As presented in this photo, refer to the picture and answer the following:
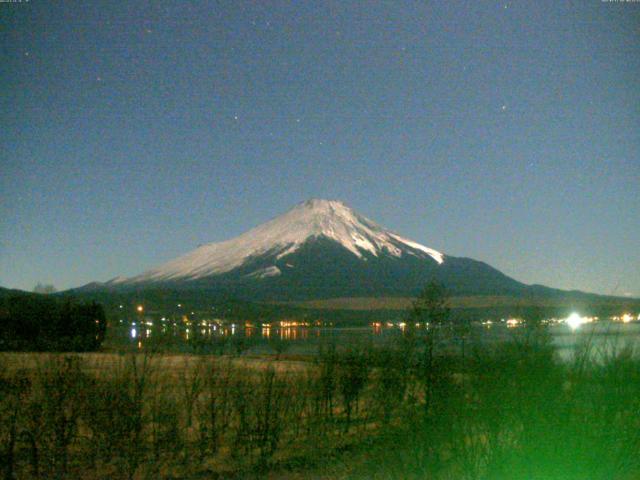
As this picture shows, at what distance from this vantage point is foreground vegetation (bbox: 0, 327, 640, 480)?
5121mm

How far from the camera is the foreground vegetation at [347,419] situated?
5121 mm

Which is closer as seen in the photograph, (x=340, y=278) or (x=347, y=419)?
(x=347, y=419)

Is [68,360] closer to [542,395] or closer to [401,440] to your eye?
[401,440]

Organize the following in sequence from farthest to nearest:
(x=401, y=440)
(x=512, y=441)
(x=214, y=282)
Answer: (x=214, y=282)
(x=401, y=440)
(x=512, y=441)

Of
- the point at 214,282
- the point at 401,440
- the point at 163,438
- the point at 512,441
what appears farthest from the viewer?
the point at 214,282

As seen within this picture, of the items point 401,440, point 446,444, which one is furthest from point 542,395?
point 401,440

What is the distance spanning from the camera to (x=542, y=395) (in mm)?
5254

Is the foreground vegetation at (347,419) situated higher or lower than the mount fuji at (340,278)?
lower

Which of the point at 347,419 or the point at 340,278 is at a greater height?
the point at 340,278

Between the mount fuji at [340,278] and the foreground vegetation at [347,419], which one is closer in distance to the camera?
the foreground vegetation at [347,419]

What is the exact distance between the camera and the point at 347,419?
39.0 ft

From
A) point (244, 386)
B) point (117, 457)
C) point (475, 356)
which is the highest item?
point (475, 356)

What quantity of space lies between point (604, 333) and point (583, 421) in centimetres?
132

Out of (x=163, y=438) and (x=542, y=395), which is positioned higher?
(x=542, y=395)
